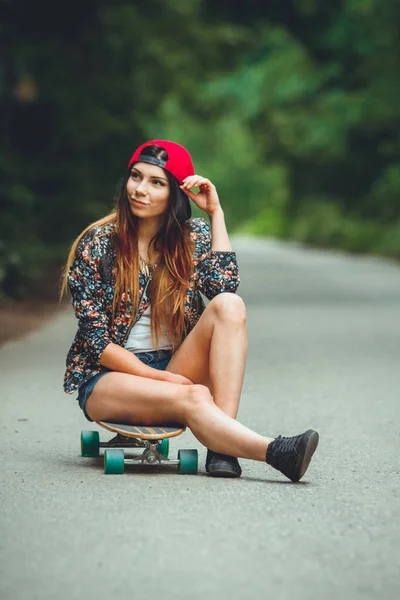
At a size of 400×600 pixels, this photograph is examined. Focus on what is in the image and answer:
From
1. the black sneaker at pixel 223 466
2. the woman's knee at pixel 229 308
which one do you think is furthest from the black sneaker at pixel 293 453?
the woman's knee at pixel 229 308

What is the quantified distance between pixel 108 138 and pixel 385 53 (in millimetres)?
14987

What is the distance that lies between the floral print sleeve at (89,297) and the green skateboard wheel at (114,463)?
451 millimetres

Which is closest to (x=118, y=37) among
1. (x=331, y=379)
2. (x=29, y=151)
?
(x=29, y=151)

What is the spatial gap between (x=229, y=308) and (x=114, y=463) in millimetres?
859

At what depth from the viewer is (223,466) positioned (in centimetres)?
562

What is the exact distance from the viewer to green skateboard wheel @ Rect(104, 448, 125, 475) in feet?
18.6

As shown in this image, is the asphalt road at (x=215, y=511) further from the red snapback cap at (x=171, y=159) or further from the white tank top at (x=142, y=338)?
the red snapback cap at (x=171, y=159)

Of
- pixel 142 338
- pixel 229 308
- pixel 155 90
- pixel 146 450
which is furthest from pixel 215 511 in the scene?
pixel 155 90

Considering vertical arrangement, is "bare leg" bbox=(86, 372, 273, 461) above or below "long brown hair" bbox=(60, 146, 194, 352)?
below

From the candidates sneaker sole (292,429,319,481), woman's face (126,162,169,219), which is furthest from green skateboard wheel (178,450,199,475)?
woman's face (126,162,169,219)

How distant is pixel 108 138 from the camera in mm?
16719

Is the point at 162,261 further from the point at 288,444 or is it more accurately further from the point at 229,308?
the point at 288,444

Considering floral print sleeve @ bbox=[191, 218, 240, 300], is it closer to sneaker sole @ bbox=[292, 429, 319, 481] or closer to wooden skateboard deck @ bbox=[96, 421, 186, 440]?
wooden skateboard deck @ bbox=[96, 421, 186, 440]

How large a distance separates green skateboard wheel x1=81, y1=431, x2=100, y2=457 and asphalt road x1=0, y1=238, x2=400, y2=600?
0.16 ft
